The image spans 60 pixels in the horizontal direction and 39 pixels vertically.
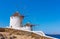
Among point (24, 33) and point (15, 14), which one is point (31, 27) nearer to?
point (15, 14)

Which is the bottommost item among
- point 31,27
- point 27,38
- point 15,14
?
point 27,38

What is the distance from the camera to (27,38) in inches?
677

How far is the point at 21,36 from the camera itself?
17109 mm

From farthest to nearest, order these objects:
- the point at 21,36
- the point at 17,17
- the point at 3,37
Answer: the point at 17,17 < the point at 21,36 < the point at 3,37

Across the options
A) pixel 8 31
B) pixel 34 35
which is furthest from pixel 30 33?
pixel 8 31

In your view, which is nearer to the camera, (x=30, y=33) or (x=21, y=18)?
(x=30, y=33)

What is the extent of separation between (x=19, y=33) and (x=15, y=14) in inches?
174

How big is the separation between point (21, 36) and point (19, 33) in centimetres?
65

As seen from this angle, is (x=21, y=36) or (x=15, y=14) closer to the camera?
(x=21, y=36)

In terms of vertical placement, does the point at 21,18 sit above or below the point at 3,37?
above

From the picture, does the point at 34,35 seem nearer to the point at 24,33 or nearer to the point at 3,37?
the point at 24,33

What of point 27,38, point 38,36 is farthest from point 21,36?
point 38,36

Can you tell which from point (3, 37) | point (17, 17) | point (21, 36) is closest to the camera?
point (3, 37)

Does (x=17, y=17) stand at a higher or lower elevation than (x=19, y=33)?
higher
